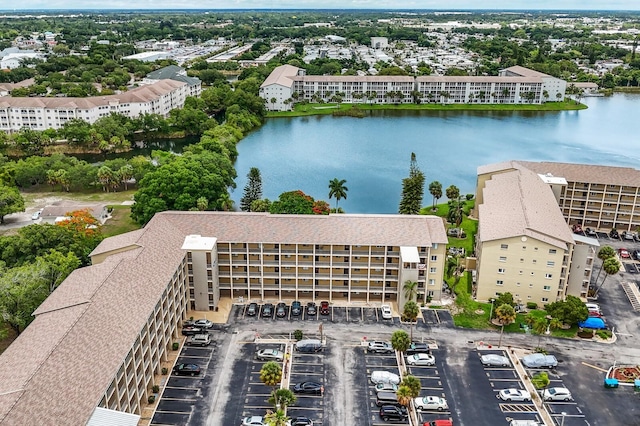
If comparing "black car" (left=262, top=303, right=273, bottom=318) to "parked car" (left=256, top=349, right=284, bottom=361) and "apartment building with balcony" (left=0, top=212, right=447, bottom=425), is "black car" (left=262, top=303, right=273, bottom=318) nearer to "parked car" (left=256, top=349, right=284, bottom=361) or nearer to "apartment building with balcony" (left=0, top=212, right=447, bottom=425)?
"apartment building with balcony" (left=0, top=212, right=447, bottom=425)

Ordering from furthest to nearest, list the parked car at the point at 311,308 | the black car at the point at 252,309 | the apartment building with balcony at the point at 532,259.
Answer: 1. the apartment building with balcony at the point at 532,259
2. the parked car at the point at 311,308
3. the black car at the point at 252,309

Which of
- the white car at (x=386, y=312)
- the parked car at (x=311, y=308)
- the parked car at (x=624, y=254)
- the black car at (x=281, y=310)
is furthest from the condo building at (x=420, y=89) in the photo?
the white car at (x=386, y=312)

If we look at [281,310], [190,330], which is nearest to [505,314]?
[281,310]

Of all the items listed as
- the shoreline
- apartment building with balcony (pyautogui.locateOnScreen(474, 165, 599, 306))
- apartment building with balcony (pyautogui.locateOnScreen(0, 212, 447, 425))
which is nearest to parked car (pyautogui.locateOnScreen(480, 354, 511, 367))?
apartment building with balcony (pyautogui.locateOnScreen(0, 212, 447, 425))

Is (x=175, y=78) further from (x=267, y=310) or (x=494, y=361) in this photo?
(x=494, y=361)

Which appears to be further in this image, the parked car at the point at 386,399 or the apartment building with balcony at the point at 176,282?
the parked car at the point at 386,399

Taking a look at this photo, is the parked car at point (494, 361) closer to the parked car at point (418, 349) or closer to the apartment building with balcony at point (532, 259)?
the parked car at point (418, 349)
